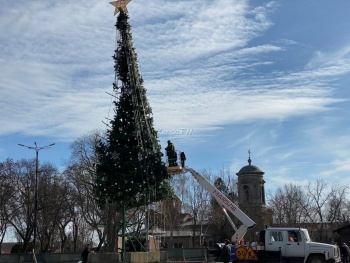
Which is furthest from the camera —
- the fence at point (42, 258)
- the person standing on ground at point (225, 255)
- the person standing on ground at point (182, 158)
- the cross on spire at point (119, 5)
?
the fence at point (42, 258)

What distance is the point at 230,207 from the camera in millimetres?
23234

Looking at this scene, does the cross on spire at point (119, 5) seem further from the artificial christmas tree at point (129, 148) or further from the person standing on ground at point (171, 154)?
the person standing on ground at point (171, 154)

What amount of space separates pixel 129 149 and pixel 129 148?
66 millimetres

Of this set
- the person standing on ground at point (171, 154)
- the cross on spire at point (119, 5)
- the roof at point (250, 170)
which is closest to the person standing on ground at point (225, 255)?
the person standing on ground at point (171, 154)

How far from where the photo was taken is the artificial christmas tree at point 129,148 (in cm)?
2517

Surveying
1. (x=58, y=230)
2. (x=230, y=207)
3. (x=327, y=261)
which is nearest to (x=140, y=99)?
(x=230, y=207)

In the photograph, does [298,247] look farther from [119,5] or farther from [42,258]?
[42,258]

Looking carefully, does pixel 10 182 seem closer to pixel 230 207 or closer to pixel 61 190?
pixel 61 190

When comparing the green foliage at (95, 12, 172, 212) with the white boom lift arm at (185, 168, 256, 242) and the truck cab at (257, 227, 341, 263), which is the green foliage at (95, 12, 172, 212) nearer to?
the white boom lift arm at (185, 168, 256, 242)

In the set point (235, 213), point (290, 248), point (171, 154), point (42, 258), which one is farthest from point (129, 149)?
point (42, 258)

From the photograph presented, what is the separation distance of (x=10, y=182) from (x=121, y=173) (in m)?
36.2

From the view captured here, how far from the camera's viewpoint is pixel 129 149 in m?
25.7

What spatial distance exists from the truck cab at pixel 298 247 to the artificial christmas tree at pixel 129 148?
7.28 meters

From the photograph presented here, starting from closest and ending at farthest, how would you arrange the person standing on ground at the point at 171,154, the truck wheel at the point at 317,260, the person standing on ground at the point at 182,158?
1. the truck wheel at the point at 317,260
2. the person standing on ground at the point at 182,158
3. the person standing on ground at the point at 171,154
